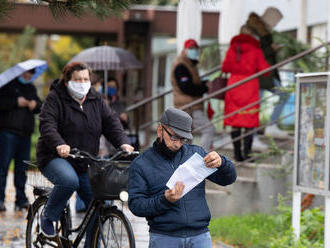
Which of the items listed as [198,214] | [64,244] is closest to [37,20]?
[64,244]

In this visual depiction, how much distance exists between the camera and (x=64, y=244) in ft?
23.5

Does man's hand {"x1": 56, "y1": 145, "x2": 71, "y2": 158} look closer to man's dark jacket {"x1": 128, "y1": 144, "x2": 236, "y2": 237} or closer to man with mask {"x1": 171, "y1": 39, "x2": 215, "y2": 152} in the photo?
man's dark jacket {"x1": 128, "y1": 144, "x2": 236, "y2": 237}

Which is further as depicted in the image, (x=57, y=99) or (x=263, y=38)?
(x=263, y=38)

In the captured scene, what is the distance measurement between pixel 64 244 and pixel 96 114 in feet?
3.83

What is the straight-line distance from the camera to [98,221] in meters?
6.60

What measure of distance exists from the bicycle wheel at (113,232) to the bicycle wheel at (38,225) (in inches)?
22.9

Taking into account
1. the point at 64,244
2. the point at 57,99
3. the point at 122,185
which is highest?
the point at 57,99

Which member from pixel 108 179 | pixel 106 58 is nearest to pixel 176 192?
pixel 108 179

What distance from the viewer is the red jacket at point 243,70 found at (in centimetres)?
1154

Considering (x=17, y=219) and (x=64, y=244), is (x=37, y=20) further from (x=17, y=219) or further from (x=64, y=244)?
(x=64, y=244)

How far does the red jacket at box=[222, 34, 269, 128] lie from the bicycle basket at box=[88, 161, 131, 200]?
17.4 feet

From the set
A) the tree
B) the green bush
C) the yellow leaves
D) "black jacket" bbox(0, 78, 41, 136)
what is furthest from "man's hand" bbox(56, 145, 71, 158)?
the yellow leaves

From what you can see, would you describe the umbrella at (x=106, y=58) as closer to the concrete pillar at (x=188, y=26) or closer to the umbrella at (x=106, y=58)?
the umbrella at (x=106, y=58)

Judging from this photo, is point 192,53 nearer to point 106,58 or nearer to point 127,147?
point 106,58
